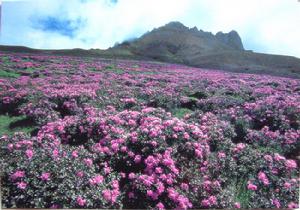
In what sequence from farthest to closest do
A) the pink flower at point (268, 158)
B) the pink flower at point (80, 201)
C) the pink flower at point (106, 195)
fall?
the pink flower at point (268, 158), the pink flower at point (106, 195), the pink flower at point (80, 201)

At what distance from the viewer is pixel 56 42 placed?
29.8 feet

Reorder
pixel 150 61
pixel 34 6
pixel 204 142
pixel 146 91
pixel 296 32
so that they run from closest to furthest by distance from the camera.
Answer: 1. pixel 204 142
2. pixel 296 32
3. pixel 34 6
4. pixel 146 91
5. pixel 150 61

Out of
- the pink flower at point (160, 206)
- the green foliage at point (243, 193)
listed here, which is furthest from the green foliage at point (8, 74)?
the green foliage at point (243, 193)

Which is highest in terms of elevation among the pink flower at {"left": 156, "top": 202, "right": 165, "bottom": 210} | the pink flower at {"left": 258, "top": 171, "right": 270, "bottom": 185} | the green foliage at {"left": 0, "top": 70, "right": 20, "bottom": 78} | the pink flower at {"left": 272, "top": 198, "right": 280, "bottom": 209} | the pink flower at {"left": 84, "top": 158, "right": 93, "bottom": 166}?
the green foliage at {"left": 0, "top": 70, "right": 20, "bottom": 78}

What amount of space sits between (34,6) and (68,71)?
4.25m

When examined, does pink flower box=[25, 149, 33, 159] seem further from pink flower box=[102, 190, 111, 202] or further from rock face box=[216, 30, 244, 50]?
rock face box=[216, 30, 244, 50]

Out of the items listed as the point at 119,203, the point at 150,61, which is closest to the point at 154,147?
the point at 119,203

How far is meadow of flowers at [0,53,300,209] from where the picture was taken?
523cm

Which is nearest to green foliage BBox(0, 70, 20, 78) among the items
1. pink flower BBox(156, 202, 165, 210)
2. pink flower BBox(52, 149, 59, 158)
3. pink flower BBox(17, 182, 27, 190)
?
pink flower BBox(52, 149, 59, 158)

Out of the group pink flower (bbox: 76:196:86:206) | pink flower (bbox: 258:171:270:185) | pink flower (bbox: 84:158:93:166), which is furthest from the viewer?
pink flower (bbox: 258:171:270:185)

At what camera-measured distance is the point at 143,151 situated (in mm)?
6125

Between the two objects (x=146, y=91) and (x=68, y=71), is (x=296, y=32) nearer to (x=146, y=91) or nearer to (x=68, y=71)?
(x=146, y=91)

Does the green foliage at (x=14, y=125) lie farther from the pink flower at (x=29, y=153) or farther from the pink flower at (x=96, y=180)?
the pink flower at (x=96, y=180)

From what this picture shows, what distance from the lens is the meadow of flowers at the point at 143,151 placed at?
17.2 feet
